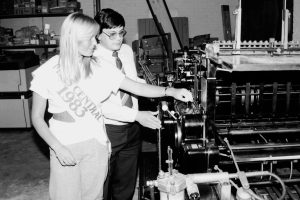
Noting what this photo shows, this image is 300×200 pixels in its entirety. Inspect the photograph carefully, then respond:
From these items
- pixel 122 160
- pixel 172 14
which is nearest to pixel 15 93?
pixel 122 160

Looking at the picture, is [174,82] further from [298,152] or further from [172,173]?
[172,173]

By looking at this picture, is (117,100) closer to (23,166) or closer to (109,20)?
(109,20)

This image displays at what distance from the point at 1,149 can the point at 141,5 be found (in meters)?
3.87

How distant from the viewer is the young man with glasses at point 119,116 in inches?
81.4

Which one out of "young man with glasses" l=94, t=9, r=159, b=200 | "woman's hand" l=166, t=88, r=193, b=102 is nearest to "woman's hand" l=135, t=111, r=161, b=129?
"young man with glasses" l=94, t=9, r=159, b=200

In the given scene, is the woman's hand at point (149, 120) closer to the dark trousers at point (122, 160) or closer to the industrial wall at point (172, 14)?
the dark trousers at point (122, 160)

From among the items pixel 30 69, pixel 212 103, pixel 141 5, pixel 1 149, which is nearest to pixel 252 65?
pixel 212 103

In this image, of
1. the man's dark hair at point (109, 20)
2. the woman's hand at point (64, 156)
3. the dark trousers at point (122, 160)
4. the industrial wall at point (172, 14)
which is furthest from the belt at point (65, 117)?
the industrial wall at point (172, 14)

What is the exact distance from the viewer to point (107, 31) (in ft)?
6.98

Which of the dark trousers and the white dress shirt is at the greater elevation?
the white dress shirt

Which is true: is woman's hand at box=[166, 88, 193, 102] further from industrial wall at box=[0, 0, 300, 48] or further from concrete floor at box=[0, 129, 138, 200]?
industrial wall at box=[0, 0, 300, 48]

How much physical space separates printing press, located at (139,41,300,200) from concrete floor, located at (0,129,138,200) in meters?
1.27

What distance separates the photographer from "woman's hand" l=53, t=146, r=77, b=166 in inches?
62.6

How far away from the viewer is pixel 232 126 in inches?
80.4
